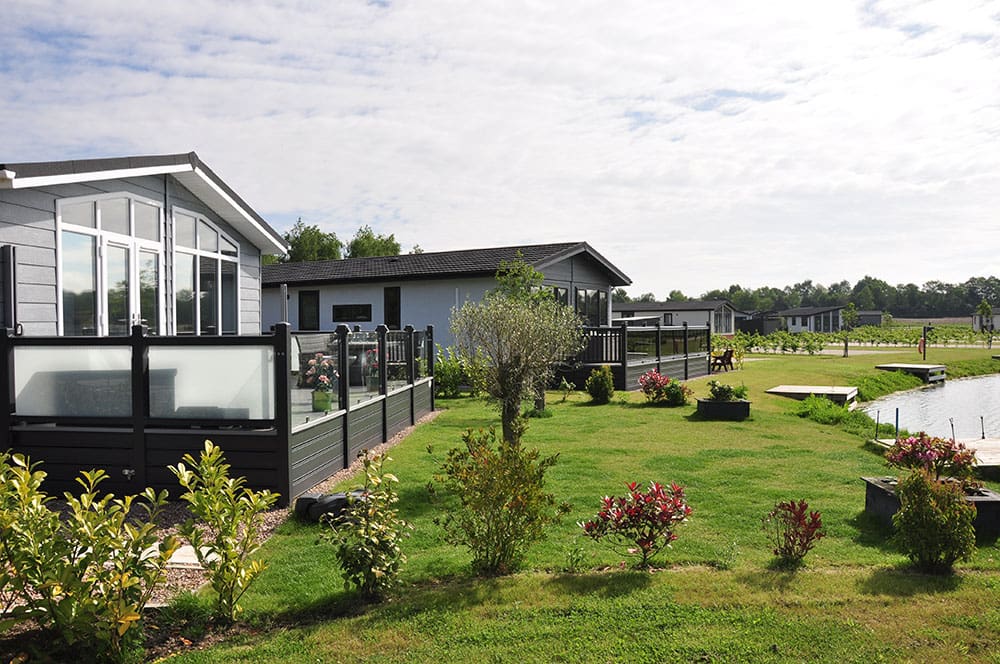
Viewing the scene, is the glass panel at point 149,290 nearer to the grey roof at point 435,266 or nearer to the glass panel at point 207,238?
the glass panel at point 207,238

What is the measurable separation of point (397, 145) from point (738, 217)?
14.5 meters

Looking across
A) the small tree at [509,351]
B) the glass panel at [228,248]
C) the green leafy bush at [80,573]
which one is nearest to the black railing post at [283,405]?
the small tree at [509,351]

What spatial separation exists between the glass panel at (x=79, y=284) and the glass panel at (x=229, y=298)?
329 cm

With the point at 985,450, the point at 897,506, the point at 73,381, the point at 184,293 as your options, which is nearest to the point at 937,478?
the point at 897,506

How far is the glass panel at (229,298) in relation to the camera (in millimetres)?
12125

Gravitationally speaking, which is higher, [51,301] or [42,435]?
[51,301]

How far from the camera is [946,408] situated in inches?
717

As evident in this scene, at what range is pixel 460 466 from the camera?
510 centimetres

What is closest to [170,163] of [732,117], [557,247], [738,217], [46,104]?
[46,104]

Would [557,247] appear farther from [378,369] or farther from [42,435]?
[42,435]

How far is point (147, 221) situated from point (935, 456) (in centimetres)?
985

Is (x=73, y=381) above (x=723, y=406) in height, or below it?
above

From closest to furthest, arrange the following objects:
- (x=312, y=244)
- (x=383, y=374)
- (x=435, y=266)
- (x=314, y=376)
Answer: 1. (x=314, y=376)
2. (x=383, y=374)
3. (x=435, y=266)
4. (x=312, y=244)

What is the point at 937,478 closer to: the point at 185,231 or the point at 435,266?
the point at 185,231
